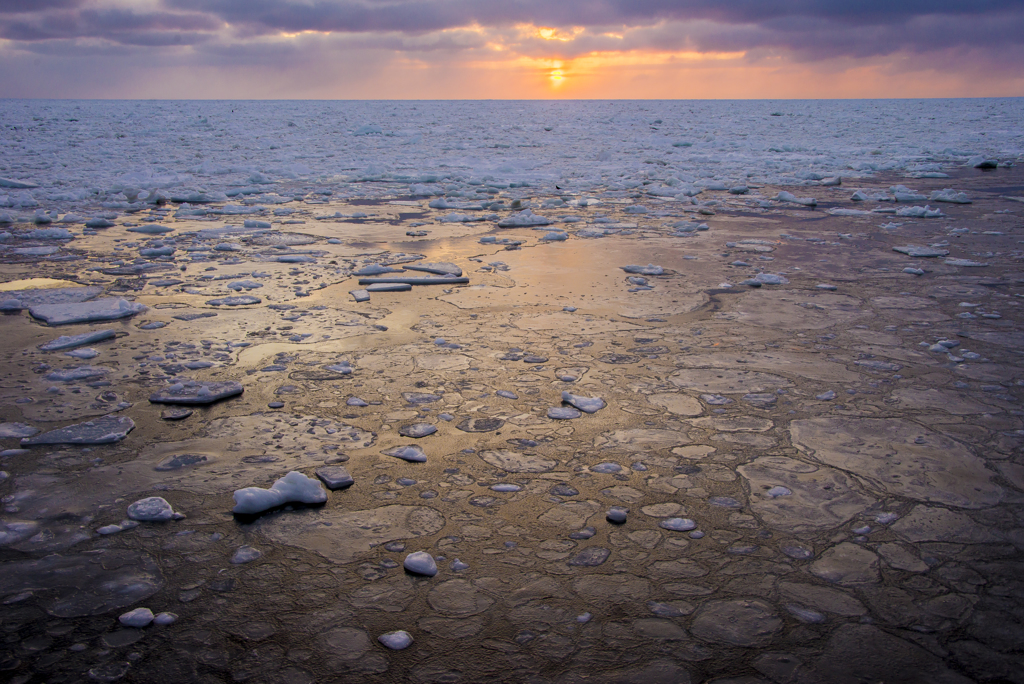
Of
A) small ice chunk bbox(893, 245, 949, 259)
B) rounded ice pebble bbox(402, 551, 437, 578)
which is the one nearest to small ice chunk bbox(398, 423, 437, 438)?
rounded ice pebble bbox(402, 551, 437, 578)

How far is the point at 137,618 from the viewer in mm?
1583

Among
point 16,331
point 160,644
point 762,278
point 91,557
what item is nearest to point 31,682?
point 160,644

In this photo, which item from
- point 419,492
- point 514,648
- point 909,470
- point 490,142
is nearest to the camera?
point 514,648

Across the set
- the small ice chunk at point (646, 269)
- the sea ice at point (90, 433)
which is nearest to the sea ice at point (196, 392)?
the sea ice at point (90, 433)

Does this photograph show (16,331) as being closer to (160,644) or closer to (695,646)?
(160,644)

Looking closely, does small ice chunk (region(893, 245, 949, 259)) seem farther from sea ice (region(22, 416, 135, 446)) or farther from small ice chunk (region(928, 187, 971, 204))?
sea ice (region(22, 416, 135, 446))

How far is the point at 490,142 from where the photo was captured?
70.7 feet

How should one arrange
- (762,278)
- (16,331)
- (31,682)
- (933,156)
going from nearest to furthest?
1. (31,682)
2. (16,331)
3. (762,278)
4. (933,156)

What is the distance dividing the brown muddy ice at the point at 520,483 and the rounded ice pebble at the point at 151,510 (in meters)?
0.02

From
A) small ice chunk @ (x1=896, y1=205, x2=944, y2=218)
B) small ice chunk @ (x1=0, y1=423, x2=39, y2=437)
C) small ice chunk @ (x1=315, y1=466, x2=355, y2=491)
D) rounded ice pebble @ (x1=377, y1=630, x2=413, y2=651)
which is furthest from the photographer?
small ice chunk @ (x1=896, y1=205, x2=944, y2=218)

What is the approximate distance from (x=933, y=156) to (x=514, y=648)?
62.8 feet

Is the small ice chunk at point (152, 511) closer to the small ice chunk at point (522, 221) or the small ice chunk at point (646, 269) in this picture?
the small ice chunk at point (646, 269)

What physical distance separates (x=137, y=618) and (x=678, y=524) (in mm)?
1409

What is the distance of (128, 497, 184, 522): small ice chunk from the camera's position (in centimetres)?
197
